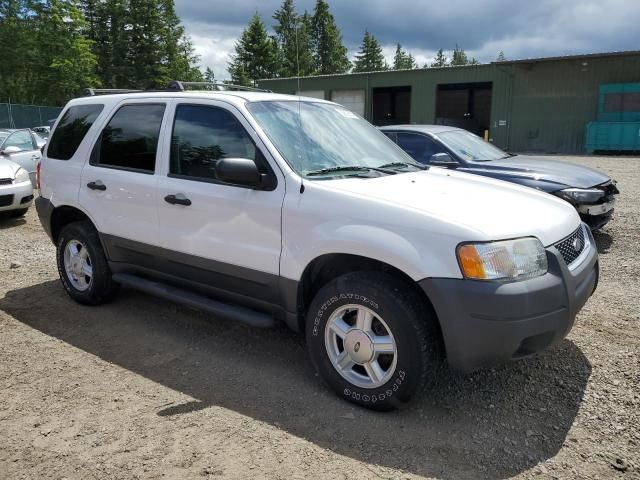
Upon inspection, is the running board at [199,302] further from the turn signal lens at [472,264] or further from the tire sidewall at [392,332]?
the turn signal lens at [472,264]

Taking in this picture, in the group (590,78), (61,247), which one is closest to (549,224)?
(61,247)

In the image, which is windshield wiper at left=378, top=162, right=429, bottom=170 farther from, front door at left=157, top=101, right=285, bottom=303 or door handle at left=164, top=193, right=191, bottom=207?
door handle at left=164, top=193, right=191, bottom=207

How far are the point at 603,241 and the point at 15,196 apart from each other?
9.21 meters

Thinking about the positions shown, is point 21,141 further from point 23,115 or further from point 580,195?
point 23,115

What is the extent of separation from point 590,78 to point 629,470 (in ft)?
102

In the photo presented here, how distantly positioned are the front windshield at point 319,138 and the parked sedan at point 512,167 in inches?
124

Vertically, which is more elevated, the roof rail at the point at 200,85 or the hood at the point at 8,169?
the roof rail at the point at 200,85

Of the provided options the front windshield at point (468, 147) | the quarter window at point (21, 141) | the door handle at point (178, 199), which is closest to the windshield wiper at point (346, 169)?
the door handle at point (178, 199)

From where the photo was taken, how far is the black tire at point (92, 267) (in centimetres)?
483

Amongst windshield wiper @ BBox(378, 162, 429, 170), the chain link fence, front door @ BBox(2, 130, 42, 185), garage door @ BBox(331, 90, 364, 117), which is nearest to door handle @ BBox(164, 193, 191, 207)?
windshield wiper @ BBox(378, 162, 429, 170)

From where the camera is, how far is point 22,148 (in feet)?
38.8

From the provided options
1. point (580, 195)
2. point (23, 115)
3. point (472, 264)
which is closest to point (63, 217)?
point (472, 264)

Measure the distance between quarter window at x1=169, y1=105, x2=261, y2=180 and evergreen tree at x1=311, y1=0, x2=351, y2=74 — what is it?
65.3 metres

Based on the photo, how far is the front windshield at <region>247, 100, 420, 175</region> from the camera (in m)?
3.64
